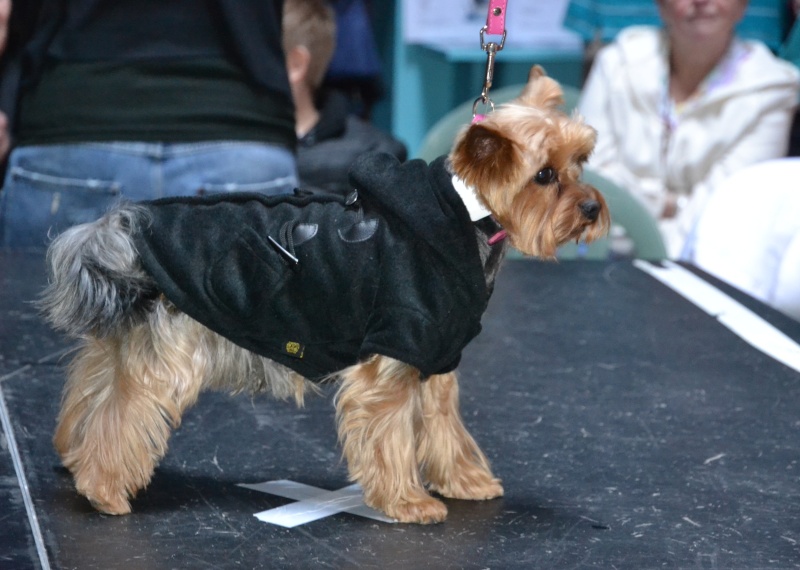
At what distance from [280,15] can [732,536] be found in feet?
4.53

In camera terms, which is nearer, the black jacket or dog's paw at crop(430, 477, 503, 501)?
dog's paw at crop(430, 477, 503, 501)

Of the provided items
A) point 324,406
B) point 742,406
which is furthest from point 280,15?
point 742,406

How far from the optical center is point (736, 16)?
2.83 meters

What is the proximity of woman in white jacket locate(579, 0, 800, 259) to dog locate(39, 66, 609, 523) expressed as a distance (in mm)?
1730

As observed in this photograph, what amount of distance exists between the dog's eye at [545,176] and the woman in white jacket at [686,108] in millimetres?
1708

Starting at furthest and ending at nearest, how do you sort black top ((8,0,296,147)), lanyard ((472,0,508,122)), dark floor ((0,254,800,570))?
black top ((8,0,296,147)) < lanyard ((472,0,508,122)) < dark floor ((0,254,800,570))

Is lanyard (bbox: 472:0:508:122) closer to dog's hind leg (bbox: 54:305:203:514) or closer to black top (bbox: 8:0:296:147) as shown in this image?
dog's hind leg (bbox: 54:305:203:514)

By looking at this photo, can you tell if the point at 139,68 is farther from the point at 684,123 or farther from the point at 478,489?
the point at 684,123

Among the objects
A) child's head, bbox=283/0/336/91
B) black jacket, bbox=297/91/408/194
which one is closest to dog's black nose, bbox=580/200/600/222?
black jacket, bbox=297/91/408/194

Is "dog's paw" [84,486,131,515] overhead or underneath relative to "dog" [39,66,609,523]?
underneath

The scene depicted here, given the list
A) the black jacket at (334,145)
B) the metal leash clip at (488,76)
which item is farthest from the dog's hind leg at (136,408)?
the black jacket at (334,145)

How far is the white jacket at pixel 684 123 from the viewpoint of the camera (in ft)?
9.34

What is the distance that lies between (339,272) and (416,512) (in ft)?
0.85

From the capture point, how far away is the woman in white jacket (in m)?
2.84
